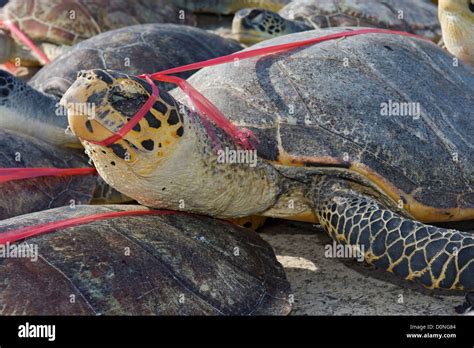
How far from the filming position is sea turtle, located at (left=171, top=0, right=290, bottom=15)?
821 centimetres

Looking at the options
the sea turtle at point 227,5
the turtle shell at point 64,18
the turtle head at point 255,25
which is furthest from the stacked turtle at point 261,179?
the sea turtle at point 227,5

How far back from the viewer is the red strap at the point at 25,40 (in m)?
6.13

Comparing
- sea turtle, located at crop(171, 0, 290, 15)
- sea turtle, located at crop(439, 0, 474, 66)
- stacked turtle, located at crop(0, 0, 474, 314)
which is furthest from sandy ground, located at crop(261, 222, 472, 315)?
sea turtle, located at crop(171, 0, 290, 15)

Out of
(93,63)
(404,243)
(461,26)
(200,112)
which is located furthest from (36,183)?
(461,26)

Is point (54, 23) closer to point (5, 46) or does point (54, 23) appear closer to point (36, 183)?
point (5, 46)

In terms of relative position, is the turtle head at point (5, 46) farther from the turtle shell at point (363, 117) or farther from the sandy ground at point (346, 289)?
the sandy ground at point (346, 289)

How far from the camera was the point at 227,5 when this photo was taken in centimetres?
847

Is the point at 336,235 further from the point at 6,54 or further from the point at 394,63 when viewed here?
the point at 6,54

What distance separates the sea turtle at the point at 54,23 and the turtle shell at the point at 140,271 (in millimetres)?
3989

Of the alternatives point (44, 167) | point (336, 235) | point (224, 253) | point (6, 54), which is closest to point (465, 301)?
point (336, 235)

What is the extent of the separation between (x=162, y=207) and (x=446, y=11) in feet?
9.26

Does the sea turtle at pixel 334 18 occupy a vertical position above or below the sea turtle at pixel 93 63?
above

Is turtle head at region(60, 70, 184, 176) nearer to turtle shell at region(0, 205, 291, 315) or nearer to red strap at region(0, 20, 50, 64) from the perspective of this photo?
turtle shell at region(0, 205, 291, 315)
